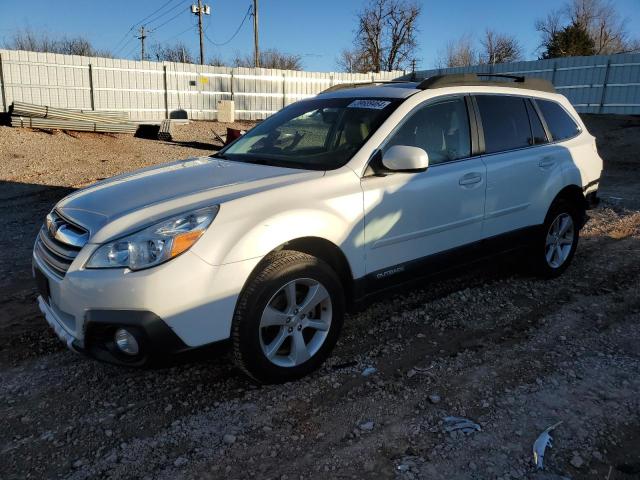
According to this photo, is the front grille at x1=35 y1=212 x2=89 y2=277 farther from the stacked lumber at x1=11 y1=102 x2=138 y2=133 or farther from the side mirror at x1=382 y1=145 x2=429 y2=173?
the stacked lumber at x1=11 y1=102 x2=138 y2=133

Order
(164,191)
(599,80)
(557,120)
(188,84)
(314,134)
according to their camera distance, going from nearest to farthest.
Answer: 1. (164,191)
2. (314,134)
3. (557,120)
4. (599,80)
5. (188,84)

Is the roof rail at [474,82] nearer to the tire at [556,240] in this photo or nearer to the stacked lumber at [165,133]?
the tire at [556,240]

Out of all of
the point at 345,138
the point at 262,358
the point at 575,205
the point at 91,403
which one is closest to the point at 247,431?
the point at 262,358

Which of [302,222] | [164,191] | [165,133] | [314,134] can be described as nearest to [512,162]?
[314,134]

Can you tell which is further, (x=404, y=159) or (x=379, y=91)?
(x=379, y=91)

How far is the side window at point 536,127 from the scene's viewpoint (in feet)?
15.6

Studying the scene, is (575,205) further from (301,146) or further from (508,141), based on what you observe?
(301,146)

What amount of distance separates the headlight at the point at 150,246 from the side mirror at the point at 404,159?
128 cm

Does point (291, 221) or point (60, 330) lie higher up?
point (291, 221)

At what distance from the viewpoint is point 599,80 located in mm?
22906

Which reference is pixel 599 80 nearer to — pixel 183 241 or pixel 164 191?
pixel 164 191

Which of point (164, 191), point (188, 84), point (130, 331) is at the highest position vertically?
point (188, 84)

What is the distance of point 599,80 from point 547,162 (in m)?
21.6

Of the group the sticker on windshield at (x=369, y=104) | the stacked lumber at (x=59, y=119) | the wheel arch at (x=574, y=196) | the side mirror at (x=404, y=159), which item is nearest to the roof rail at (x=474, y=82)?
the sticker on windshield at (x=369, y=104)
